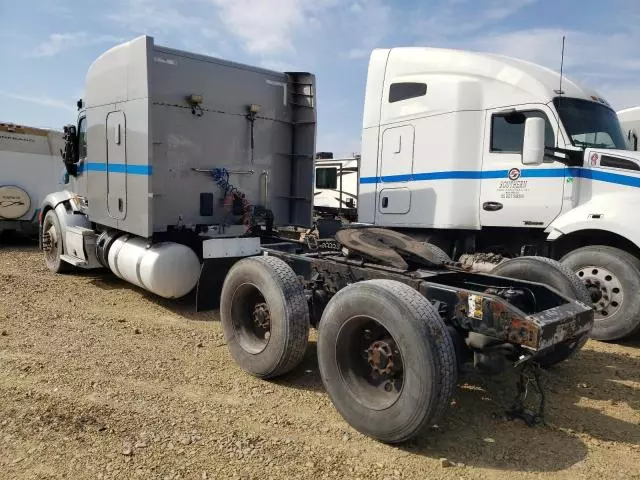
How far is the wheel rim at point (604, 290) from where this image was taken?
19.4ft

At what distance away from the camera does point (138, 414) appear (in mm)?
3857

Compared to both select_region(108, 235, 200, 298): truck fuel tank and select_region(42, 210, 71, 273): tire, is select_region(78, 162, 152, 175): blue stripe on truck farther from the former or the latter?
A: select_region(42, 210, 71, 273): tire

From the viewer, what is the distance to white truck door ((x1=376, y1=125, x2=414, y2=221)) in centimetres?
777

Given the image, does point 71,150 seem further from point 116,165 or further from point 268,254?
point 268,254

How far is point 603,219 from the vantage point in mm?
6012

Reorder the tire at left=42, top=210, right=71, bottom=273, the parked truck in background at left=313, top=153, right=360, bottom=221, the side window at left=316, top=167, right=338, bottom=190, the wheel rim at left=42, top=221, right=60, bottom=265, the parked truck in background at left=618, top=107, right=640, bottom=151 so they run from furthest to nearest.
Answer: the side window at left=316, top=167, right=338, bottom=190 < the parked truck in background at left=313, top=153, right=360, bottom=221 < the wheel rim at left=42, top=221, right=60, bottom=265 < the tire at left=42, top=210, right=71, bottom=273 < the parked truck in background at left=618, top=107, right=640, bottom=151

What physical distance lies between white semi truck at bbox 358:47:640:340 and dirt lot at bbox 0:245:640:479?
47.5 inches

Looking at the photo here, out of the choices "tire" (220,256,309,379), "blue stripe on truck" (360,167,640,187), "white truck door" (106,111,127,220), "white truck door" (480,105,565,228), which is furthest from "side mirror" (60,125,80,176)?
"white truck door" (480,105,565,228)

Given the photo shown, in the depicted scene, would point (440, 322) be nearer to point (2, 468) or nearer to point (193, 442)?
point (193, 442)

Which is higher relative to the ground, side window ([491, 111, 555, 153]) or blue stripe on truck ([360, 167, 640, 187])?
side window ([491, 111, 555, 153])

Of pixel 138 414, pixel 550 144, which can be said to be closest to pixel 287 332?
pixel 138 414

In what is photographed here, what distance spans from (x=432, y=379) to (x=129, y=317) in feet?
15.3

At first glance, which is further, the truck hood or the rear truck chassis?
the truck hood

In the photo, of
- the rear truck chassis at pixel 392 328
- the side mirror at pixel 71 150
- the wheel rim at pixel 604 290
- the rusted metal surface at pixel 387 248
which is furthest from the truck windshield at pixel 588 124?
the side mirror at pixel 71 150
